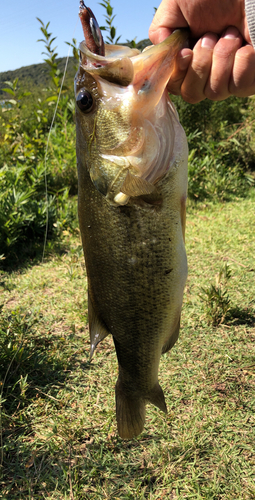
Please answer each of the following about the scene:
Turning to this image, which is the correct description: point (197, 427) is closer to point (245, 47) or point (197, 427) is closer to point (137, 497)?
point (137, 497)

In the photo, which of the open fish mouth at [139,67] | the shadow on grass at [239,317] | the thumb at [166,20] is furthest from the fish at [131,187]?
the shadow on grass at [239,317]

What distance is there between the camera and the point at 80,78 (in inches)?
57.1

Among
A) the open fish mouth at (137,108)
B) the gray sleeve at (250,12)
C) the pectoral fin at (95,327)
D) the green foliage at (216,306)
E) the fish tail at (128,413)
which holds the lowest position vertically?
the green foliage at (216,306)

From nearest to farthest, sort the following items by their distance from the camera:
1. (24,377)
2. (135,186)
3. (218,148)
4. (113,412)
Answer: (135,186), (113,412), (24,377), (218,148)

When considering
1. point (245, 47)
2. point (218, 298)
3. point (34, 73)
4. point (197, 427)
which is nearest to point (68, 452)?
point (197, 427)

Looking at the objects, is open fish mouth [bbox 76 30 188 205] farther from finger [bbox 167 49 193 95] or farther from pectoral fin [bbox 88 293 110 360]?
pectoral fin [bbox 88 293 110 360]

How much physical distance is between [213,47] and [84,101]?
60 centimetres

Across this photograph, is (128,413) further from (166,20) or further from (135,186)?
(166,20)

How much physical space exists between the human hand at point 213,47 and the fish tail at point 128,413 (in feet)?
4.78

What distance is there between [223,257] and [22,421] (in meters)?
2.85

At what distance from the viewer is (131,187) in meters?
1.36

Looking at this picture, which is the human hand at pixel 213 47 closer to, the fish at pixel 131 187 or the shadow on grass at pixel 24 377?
the fish at pixel 131 187

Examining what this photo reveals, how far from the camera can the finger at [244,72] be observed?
1.51 m

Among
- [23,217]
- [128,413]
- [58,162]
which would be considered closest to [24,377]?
[128,413]
